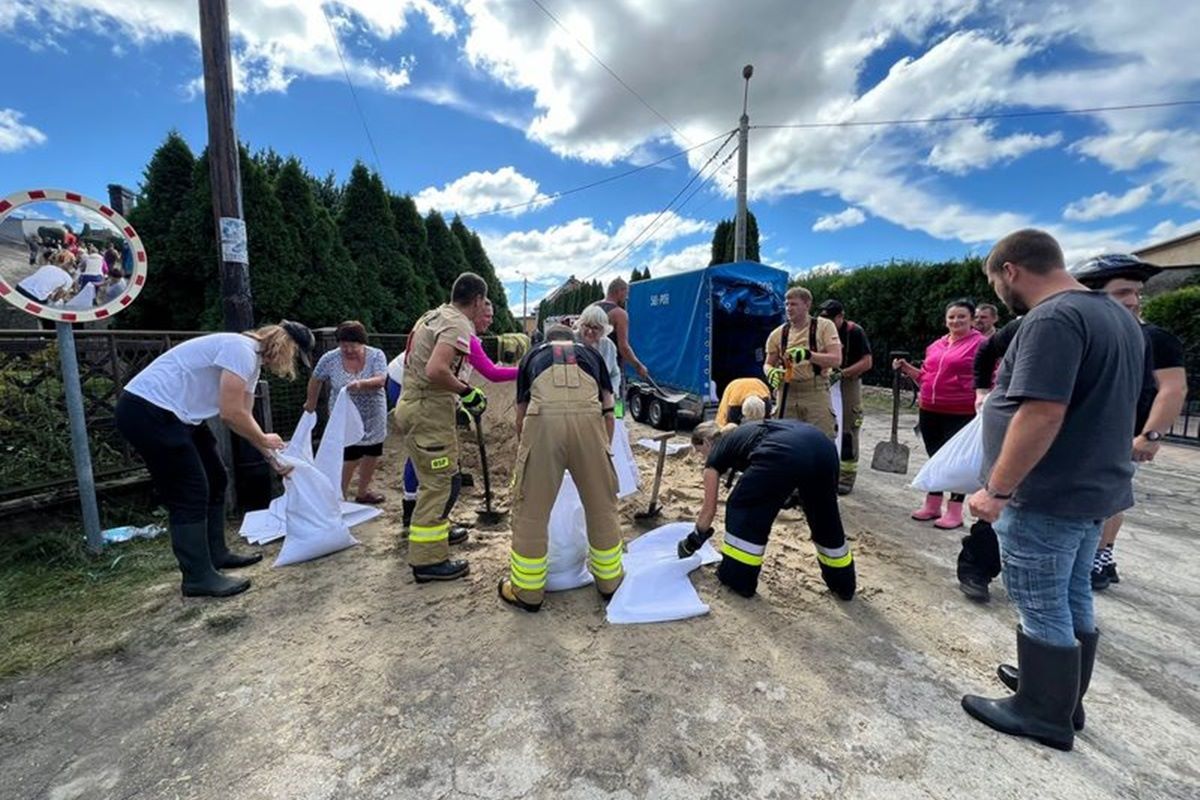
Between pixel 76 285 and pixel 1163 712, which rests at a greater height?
pixel 76 285

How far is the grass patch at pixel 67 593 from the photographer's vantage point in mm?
2469

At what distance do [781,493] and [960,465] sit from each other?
105cm

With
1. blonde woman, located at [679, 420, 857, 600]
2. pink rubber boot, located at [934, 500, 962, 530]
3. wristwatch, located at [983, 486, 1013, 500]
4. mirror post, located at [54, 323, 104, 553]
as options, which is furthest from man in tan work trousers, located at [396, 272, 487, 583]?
pink rubber boot, located at [934, 500, 962, 530]

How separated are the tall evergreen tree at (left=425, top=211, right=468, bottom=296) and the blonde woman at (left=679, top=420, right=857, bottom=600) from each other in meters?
14.3

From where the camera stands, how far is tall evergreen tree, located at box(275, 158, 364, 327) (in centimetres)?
1002

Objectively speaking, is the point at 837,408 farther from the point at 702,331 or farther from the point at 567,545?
the point at 702,331

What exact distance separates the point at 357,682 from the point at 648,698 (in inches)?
48.7

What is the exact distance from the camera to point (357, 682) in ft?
7.29

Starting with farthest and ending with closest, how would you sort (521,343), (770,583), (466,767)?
(521,343)
(770,583)
(466,767)

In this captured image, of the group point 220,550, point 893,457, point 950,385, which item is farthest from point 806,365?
point 220,550

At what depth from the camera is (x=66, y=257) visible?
311 centimetres

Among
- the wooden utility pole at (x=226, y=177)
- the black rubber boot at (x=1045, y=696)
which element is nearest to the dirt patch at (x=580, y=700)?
the black rubber boot at (x=1045, y=696)

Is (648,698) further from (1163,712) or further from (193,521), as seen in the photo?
(193,521)

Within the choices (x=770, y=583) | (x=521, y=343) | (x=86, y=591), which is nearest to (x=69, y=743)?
(x=86, y=591)
